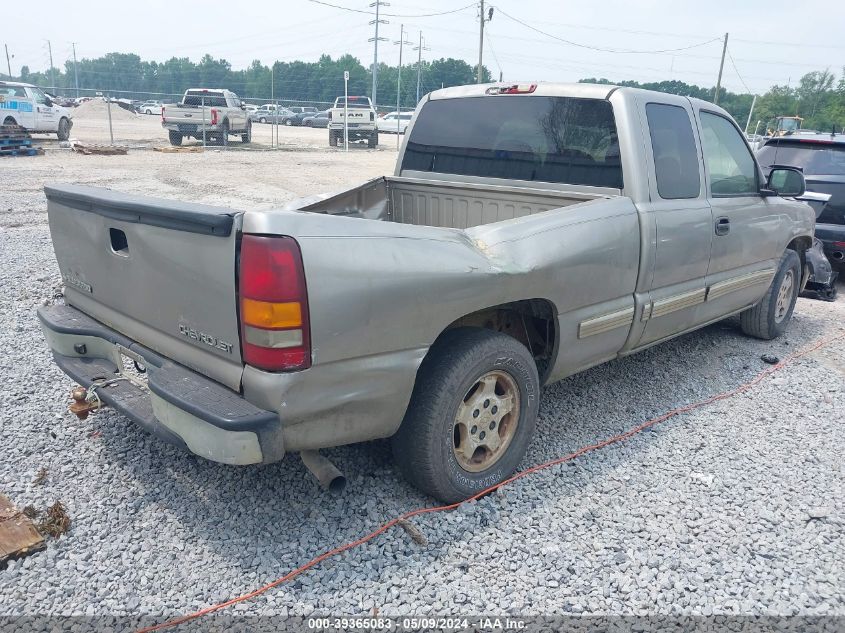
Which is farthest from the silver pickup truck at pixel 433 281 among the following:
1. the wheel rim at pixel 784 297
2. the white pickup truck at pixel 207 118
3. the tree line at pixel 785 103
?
the tree line at pixel 785 103

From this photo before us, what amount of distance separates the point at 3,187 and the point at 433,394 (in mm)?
13301

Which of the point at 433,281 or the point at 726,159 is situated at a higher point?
the point at 726,159

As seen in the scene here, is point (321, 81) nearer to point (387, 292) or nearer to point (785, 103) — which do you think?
point (785, 103)

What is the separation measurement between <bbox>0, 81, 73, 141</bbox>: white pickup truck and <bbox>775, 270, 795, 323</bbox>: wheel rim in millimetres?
21919

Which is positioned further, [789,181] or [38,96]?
[38,96]

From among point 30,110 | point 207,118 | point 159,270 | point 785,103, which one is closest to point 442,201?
point 159,270

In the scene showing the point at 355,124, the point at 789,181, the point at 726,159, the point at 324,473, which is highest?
the point at 355,124

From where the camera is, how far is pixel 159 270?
2668 mm

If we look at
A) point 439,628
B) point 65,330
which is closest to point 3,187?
point 65,330

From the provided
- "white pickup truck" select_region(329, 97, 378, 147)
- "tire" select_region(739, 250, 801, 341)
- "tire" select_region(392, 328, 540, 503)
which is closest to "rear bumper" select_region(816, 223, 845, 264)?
"tire" select_region(739, 250, 801, 341)

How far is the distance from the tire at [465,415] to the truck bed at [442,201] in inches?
47.1

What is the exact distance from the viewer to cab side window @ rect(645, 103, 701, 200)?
12.6 ft

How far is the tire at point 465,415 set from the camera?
9.23 ft

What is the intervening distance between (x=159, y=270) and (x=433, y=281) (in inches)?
45.0
